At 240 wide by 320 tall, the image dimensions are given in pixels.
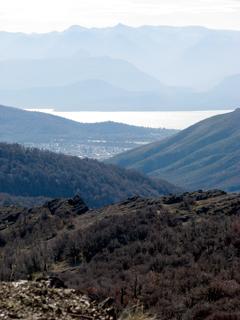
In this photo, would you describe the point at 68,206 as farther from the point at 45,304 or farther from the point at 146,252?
the point at 45,304

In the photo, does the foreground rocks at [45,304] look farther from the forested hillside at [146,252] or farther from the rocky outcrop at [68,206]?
the rocky outcrop at [68,206]

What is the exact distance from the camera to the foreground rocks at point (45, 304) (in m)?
12.5

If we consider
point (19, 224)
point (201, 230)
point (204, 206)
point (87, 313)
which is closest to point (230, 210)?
point (204, 206)

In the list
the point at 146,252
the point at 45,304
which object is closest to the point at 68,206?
the point at 146,252

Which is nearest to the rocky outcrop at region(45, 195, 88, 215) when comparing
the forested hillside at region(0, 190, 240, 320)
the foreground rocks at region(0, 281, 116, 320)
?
the forested hillside at region(0, 190, 240, 320)

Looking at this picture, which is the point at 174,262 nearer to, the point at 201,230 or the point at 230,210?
the point at 201,230

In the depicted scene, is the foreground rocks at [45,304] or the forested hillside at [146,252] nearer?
the foreground rocks at [45,304]

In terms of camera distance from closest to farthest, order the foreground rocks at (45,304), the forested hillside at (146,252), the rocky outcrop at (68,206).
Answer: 1. the foreground rocks at (45,304)
2. the forested hillside at (146,252)
3. the rocky outcrop at (68,206)

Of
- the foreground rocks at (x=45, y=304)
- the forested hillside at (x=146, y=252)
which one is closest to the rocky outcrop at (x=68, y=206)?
the forested hillside at (x=146, y=252)

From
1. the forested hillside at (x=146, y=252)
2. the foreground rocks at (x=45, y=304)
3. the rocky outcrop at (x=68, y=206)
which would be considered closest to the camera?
the foreground rocks at (x=45, y=304)

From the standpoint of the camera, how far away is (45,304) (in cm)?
1304

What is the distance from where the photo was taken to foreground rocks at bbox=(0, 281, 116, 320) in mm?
12484

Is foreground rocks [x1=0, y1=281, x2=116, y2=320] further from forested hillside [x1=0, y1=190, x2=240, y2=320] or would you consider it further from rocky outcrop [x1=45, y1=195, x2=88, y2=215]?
rocky outcrop [x1=45, y1=195, x2=88, y2=215]

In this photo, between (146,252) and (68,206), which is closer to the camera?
(146,252)
